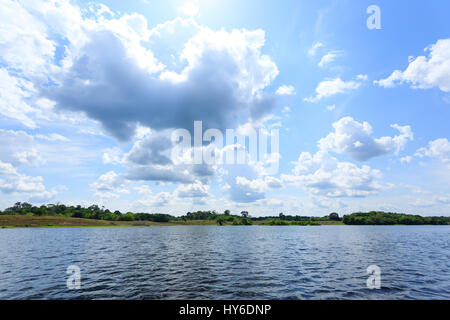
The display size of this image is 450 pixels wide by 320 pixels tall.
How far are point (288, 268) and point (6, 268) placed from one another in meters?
45.8

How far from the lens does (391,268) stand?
118 feet

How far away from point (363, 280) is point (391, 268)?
12.2m

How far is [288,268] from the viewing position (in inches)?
1373
